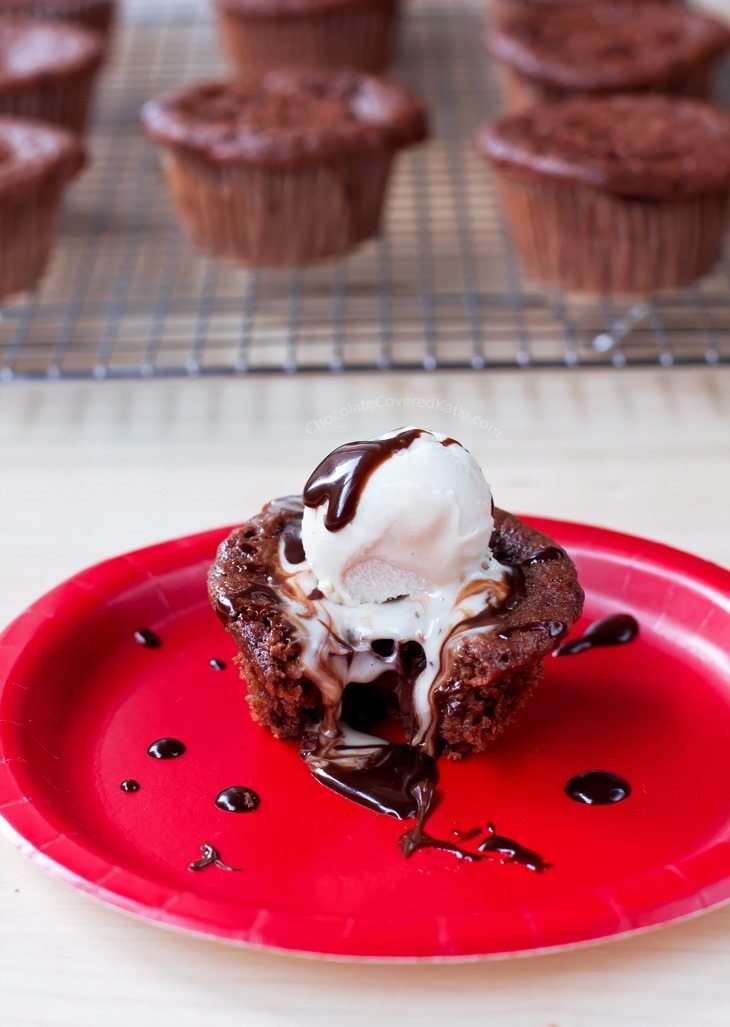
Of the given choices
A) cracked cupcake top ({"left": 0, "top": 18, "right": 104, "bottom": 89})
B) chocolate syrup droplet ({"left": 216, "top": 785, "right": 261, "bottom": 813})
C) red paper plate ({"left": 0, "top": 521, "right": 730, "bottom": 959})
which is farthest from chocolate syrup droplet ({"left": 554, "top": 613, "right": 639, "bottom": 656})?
cracked cupcake top ({"left": 0, "top": 18, "right": 104, "bottom": 89})

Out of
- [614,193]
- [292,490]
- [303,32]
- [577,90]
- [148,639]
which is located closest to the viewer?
[148,639]

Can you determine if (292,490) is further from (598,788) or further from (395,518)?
(598,788)

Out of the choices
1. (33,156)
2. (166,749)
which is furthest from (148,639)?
(33,156)

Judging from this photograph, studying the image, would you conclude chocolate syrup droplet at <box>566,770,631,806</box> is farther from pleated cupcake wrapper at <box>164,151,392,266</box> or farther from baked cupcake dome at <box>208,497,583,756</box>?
pleated cupcake wrapper at <box>164,151,392,266</box>

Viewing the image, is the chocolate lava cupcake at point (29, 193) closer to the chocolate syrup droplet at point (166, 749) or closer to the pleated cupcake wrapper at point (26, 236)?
the pleated cupcake wrapper at point (26, 236)

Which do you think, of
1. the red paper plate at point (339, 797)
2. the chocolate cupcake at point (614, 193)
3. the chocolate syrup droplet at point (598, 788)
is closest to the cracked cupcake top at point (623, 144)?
the chocolate cupcake at point (614, 193)

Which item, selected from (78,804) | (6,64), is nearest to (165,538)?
(78,804)
